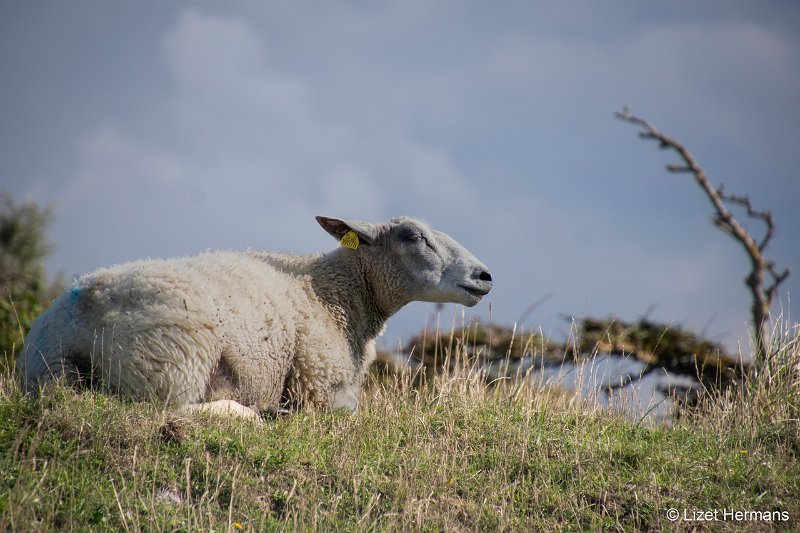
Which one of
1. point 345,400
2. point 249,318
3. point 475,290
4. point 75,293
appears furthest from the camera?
point 475,290

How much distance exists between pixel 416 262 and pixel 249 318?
1942 mm

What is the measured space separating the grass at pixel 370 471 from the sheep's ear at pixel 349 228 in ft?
5.75

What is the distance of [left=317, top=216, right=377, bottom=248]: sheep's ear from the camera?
8.62 m

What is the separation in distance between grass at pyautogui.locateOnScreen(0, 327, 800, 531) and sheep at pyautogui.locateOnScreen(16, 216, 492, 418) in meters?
0.32

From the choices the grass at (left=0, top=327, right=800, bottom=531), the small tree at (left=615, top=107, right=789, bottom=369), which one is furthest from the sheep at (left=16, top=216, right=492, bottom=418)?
the small tree at (left=615, top=107, right=789, bottom=369)

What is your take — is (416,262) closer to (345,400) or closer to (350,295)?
(350,295)

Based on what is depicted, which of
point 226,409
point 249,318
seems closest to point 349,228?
point 249,318

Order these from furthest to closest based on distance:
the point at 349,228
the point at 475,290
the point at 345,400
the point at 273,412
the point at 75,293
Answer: the point at 349,228
the point at 475,290
the point at 345,400
the point at 273,412
the point at 75,293

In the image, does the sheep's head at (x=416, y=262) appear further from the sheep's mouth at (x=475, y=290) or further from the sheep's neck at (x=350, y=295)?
the sheep's neck at (x=350, y=295)

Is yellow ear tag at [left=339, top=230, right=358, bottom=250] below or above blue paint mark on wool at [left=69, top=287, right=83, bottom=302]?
above

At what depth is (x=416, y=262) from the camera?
28.1 feet

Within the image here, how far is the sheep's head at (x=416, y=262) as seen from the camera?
28.0 ft

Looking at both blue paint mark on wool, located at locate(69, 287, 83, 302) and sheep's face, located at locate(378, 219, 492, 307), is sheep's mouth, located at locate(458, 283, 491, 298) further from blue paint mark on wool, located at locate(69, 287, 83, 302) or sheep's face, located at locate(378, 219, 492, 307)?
blue paint mark on wool, located at locate(69, 287, 83, 302)

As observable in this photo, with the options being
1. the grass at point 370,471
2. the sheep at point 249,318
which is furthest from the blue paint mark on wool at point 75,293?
the grass at point 370,471
